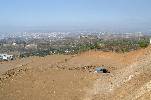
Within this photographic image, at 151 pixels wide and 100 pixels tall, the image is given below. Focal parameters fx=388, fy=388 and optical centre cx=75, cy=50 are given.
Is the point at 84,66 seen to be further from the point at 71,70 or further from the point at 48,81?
the point at 48,81

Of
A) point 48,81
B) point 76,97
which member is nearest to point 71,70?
point 48,81

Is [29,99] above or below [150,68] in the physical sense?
below

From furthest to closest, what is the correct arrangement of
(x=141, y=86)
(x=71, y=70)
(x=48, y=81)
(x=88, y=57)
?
(x=88, y=57) → (x=71, y=70) → (x=48, y=81) → (x=141, y=86)

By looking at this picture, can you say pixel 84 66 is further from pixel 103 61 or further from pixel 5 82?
pixel 5 82

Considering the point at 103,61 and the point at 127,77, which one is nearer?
the point at 127,77

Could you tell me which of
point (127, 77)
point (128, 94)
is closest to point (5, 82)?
point (127, 77)

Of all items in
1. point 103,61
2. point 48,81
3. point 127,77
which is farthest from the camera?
point 103,61
